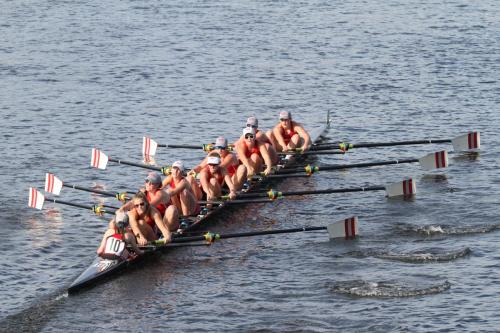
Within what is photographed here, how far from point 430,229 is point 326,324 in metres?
7.43

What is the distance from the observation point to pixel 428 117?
4853 cm

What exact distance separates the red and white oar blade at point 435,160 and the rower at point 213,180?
7452 millimetres

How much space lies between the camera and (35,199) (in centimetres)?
3466

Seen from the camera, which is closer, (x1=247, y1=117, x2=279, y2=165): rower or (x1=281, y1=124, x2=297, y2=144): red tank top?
(x1=247, y1=117, x2=279, y2=165): rower

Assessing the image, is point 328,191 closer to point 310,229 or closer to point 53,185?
point 310,229

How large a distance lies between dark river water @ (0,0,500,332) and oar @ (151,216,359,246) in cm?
37

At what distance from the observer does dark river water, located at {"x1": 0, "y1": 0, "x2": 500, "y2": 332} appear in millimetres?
28891

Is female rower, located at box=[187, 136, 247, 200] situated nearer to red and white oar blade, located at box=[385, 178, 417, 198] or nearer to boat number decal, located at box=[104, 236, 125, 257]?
red and white oar blade, located at box=[385, 178, 417, 198]

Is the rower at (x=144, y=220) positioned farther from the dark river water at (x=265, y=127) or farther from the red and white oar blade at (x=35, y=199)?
the red and white oar blade at (x=35, y=199)

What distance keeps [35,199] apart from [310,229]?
8.48 meters

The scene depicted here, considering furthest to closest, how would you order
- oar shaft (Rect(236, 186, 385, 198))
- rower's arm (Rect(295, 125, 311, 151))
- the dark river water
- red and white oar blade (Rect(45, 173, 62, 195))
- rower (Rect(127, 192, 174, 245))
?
rower's arm (Rect(295, 125, 311, 151)) → red and white oar blade (Rect(45, 173, 62, 195)) → oar shaft (Rect(236, 186, 385, 198)) → rower (Rect(127, 192, 174, 245)) → the dark river water

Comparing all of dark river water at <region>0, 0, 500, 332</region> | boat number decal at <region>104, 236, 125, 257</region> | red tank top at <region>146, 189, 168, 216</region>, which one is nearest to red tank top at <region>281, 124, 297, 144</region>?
dark river water at <region>0, 0, 500, 332</region>

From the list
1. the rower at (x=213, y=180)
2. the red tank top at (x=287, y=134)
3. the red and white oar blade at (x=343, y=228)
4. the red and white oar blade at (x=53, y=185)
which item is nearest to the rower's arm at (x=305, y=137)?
the red tank top at (x=287, y=134)

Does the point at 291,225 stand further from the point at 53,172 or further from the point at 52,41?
the point at 52,41
